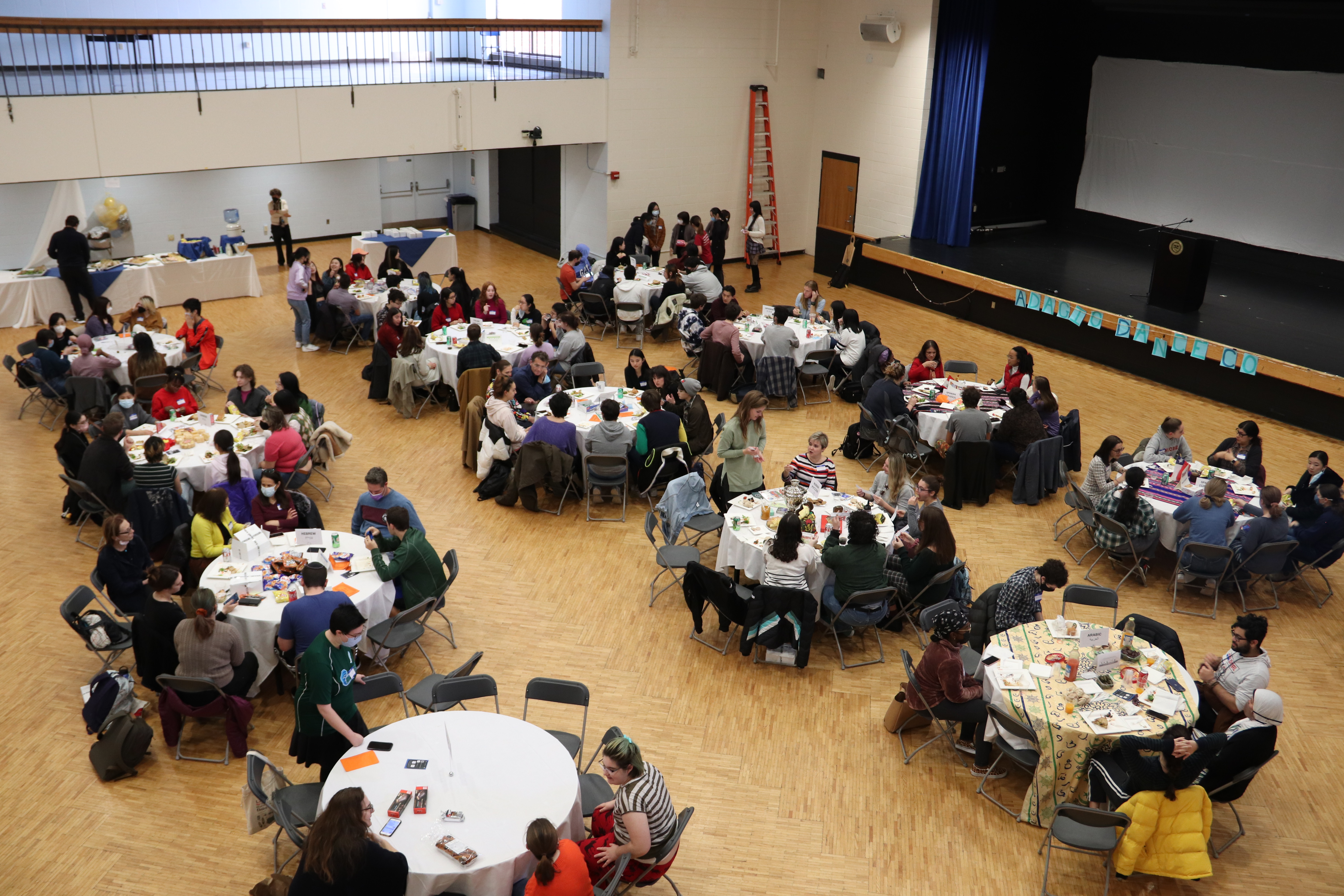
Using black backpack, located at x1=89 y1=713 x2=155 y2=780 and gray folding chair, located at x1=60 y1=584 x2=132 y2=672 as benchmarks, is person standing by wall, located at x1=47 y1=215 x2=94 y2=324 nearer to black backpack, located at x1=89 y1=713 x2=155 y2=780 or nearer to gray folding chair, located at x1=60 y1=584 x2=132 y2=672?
gray folding chair, located at x1=60 y1=584 x2=132 y2=672

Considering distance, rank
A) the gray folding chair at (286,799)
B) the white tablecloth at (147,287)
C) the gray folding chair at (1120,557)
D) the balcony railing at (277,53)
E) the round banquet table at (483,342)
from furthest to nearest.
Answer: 1. the white tablecloth at (147,287)
2. the balcony railing at (277,53)
3. the round banquet table at (483,342)
4. the gray folding chair at (1120,557)
5. the gray folding chair at (286,799)

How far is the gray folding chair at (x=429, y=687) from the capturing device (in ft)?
20.5

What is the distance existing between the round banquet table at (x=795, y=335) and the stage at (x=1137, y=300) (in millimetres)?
4250

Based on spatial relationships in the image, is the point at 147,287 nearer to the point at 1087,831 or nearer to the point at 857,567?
the point at 857,567

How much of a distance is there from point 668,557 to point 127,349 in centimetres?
733

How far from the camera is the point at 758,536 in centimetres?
782

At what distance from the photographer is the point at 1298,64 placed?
1452 cm

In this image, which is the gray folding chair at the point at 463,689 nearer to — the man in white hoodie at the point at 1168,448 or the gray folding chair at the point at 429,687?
the gray folding chair at the point at 429,687

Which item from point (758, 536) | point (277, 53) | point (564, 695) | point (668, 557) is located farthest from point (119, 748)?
point (277, 53)

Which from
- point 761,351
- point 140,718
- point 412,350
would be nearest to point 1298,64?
point 761,351

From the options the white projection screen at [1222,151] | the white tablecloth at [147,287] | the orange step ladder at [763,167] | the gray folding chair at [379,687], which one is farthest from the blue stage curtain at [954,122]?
the gray folding chair at [379,687]

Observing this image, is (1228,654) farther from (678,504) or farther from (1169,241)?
(1169,241)

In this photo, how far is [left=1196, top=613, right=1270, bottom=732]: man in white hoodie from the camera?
6152mm

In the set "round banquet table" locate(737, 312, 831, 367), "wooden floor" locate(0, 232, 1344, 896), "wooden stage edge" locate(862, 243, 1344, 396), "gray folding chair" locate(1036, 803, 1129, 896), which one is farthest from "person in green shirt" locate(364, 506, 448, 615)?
"wooden stage edge" locate(862, 243, 1344, 396)
